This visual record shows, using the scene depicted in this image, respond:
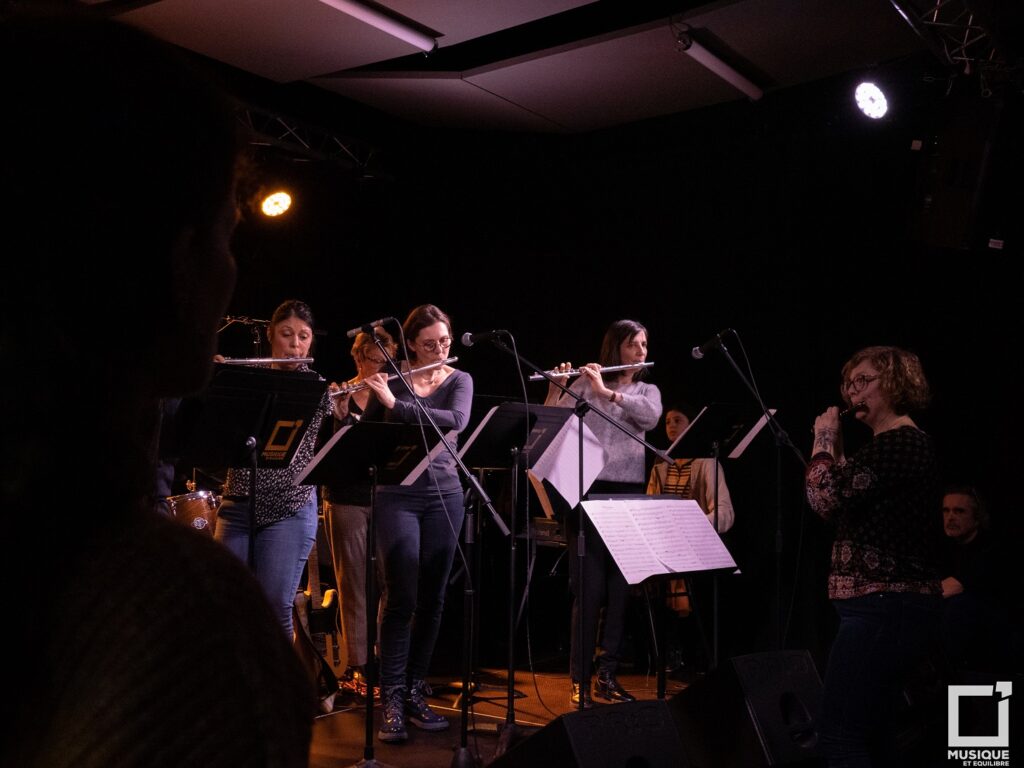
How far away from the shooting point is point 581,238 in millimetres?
7305

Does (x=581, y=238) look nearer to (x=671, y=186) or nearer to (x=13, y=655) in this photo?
(x=671, y=186)

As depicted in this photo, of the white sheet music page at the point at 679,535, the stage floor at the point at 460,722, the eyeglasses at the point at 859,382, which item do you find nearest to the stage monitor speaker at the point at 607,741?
the stage floor at the point at 460,722

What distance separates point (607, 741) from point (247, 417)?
150cm

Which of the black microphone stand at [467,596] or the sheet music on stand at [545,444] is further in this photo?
the sheet music on stand at [545,444]

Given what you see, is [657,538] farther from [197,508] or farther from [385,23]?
[385,23]

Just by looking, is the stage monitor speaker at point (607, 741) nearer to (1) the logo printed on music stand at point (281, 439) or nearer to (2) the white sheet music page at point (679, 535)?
(2) the white sheet music page at point (679, 535)

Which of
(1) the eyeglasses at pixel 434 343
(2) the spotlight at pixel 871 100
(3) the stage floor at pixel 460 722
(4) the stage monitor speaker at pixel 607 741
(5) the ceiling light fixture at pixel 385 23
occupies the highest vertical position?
(5) the ceiling light fixture at pixel 385 23

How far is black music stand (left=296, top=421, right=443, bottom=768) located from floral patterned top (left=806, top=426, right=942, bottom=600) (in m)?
1.48

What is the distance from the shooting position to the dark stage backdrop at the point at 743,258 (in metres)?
5.43

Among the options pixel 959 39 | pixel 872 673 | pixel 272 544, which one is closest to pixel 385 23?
pixel 272 544

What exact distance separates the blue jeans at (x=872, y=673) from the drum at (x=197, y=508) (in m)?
2.78

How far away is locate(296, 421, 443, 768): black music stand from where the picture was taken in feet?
10.9

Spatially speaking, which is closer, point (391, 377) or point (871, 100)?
point (391, 377)

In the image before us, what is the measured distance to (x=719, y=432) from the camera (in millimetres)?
4723
